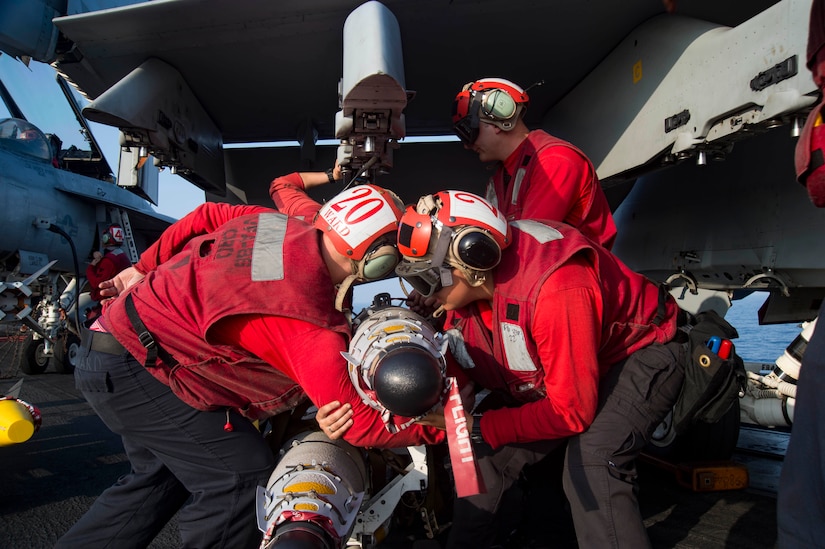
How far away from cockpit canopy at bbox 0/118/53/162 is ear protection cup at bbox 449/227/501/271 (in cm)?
913

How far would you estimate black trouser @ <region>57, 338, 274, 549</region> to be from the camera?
193 cm

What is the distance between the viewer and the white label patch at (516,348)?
1.83 metres

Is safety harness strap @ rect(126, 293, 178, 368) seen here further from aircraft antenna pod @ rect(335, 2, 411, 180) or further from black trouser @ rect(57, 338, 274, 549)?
aircraft antenna pod @ rect(335, 2, 411, 180)

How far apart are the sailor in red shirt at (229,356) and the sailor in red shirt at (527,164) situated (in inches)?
43.1

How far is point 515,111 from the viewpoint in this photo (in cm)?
284

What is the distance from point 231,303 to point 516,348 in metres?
1.04

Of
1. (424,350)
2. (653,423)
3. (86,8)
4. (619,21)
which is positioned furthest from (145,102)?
(653,423)

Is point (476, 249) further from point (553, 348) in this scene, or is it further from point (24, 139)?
point (24, 139)

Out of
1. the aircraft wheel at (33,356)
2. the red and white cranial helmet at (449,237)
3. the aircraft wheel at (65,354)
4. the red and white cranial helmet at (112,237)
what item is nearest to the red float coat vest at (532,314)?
the red and white cranial helmet at (449,237)

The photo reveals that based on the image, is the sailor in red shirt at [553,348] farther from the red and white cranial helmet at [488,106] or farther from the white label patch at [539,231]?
the red and white cranial helmet at [488,106]

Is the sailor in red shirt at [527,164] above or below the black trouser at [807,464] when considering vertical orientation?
above

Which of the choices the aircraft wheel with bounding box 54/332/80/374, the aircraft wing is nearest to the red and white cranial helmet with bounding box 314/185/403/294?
the aircraft wing

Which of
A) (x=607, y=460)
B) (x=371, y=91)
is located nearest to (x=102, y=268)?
(x=371, y=91)

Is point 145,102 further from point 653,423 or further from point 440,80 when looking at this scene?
point 653,423
